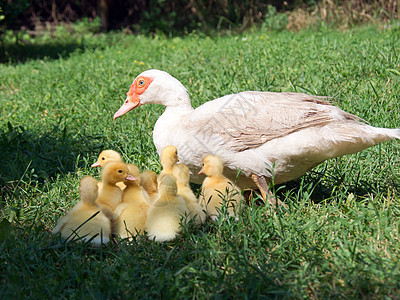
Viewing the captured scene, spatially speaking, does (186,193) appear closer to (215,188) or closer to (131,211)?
(215,188)

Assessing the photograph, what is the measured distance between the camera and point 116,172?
327 cm

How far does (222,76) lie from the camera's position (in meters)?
6.27

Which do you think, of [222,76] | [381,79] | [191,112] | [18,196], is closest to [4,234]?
[18,196]

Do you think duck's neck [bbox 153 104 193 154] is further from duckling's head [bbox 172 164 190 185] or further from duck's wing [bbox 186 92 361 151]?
duckling's head [bbox 172 164 190 185]

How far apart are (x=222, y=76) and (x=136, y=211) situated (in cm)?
340

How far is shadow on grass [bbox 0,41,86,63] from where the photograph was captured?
10609mm

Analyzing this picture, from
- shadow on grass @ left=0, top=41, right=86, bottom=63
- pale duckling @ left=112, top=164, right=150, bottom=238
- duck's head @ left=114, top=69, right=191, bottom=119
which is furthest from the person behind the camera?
shadow on grass @ left=0, top=41, right=86, bottom=63

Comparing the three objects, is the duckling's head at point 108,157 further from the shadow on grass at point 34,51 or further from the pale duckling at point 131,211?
the shadow on grass at point 34,51

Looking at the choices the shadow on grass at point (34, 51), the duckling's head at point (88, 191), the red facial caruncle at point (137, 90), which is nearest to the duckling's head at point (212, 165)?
the duckling's head at point (88, 191)

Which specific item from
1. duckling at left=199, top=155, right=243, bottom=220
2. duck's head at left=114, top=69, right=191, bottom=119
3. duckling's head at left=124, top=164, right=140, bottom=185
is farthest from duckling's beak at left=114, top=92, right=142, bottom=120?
duckling at left=199, top=155, right=243, bottom=220

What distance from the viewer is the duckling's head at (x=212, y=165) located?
339cm

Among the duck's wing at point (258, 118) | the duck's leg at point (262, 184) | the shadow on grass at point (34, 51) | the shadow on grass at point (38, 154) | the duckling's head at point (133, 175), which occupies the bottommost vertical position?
the shadow on grass at point (34, 51)

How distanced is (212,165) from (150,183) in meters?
0.46

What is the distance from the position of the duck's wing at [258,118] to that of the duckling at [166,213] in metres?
0.63
